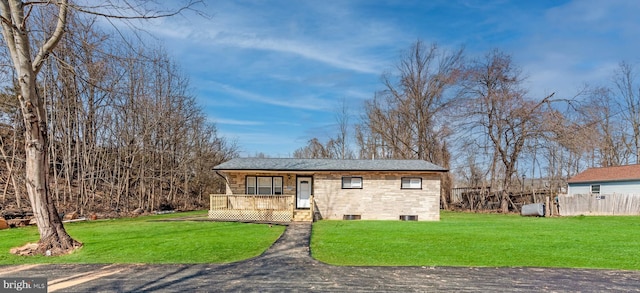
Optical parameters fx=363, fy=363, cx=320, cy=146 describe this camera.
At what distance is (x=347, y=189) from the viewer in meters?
18.1

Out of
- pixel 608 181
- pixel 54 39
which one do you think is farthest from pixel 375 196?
pixel 608 181

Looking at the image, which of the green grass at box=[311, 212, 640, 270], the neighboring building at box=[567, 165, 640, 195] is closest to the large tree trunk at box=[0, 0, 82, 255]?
the green grass at box=[311, 212, 640, 270]

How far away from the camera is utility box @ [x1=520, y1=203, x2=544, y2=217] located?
65.0 ft

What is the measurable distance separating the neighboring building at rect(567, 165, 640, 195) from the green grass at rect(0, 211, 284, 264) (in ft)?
73.2

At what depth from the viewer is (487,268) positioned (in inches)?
272

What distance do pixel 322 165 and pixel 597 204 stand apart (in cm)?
1537

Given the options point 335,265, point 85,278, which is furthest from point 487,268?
point 85,278

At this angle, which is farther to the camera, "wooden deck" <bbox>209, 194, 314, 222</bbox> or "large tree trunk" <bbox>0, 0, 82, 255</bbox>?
"wooden deck" <bbox>209, 194, 314, 222</bbox>

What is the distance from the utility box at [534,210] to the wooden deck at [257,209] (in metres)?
12.7

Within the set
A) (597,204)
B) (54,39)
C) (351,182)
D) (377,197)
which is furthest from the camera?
(597,204)

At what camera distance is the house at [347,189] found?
58.3ft

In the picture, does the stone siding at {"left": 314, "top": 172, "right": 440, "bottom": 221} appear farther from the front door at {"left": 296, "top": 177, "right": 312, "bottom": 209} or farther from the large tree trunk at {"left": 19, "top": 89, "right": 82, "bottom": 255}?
the large tree trunk at {"left": 19, "top": 89, "right": 82, "bottom": 255}

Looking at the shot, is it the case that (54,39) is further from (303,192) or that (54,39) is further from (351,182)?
(351,182)

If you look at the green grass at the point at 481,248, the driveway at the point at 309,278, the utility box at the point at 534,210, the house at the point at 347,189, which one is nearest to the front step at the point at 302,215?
the house at the point at 347,189
